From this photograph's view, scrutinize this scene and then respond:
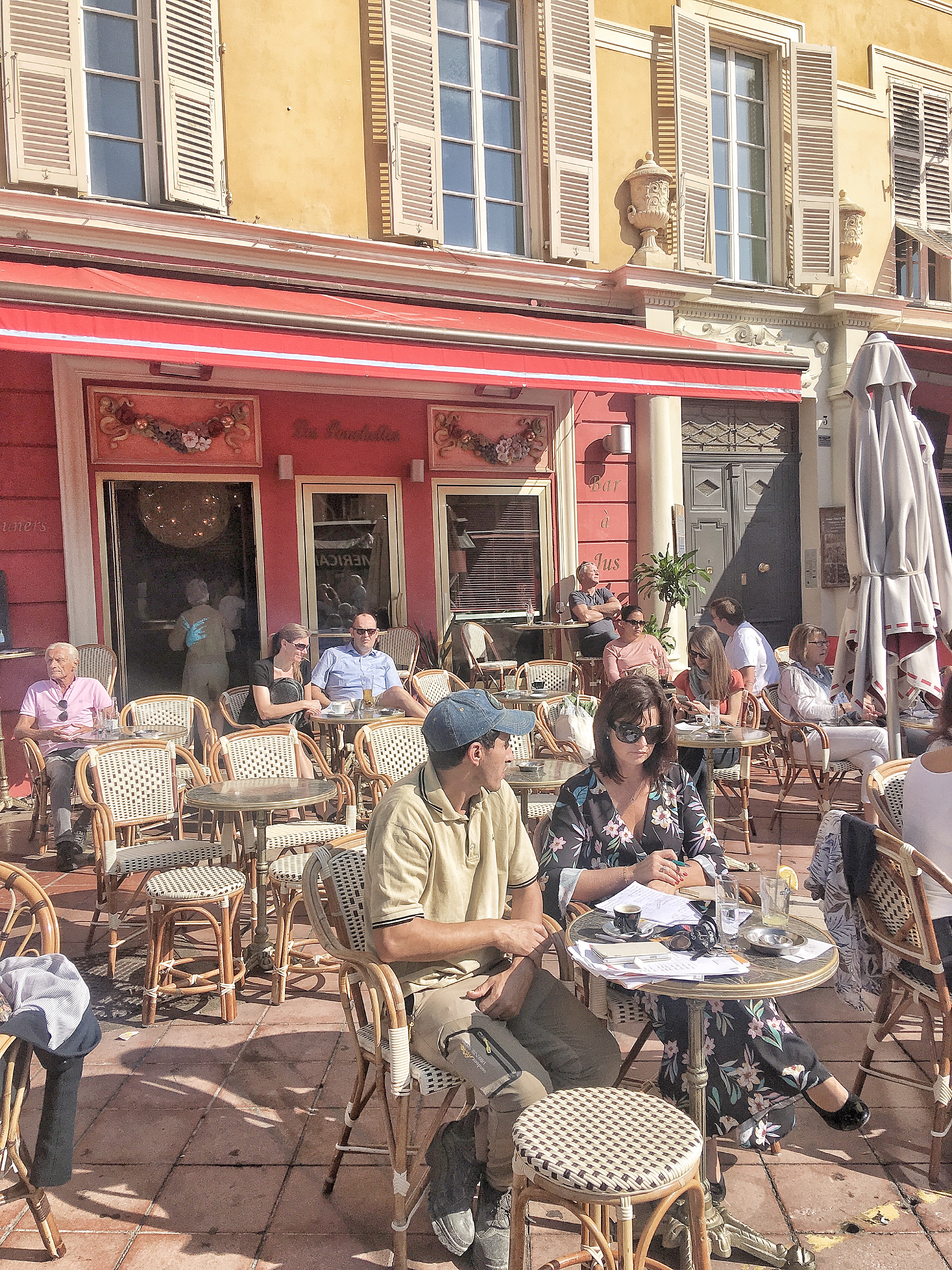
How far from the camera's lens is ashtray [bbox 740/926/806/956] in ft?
7.59

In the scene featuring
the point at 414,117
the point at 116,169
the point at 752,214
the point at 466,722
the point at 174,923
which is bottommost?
the point at 174,923

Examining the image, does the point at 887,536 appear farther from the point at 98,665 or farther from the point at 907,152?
the point at 907,152

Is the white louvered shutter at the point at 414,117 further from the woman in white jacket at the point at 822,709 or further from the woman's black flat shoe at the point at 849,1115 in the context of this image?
the woman's black flat shoe at the point at 849,1115

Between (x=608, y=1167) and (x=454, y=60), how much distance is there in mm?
9142

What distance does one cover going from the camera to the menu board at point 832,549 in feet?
34.1

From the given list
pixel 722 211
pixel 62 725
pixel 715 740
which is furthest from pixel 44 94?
pixel 722 211

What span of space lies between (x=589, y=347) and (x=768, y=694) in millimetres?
2548

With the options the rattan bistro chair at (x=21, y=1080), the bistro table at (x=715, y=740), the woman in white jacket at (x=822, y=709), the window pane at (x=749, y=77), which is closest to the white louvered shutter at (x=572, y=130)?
the window pane at (x=749, y=77)

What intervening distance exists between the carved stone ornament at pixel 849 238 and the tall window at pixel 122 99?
22.9 feet

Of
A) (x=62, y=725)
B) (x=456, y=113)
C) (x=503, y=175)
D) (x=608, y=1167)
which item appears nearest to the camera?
(x=608, y=1167)

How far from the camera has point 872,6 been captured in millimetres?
10852

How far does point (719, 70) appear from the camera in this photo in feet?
33.3

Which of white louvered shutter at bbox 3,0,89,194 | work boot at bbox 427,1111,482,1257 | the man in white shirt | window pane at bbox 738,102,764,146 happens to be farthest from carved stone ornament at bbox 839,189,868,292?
work boot at bbox 427,1111,482,1257

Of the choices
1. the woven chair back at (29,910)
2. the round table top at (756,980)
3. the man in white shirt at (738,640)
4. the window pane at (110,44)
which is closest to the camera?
the round table top at (756,980)
